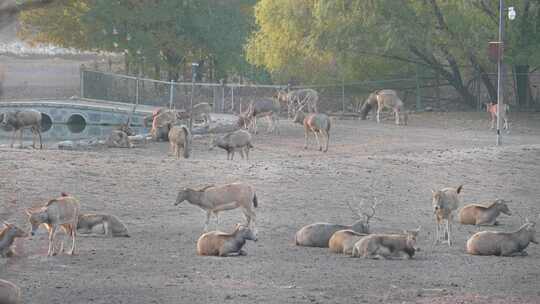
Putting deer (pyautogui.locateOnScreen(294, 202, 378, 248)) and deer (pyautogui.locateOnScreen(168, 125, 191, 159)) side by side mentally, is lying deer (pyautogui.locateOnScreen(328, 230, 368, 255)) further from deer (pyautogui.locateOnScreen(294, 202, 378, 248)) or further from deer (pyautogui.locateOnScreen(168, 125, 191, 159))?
deer (pyautogui.locateOnScreen(168, 125, 191, 159))

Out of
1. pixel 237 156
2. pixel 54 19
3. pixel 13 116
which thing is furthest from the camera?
pixel 54 19

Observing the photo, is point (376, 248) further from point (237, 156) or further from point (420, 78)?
point (420, 78)

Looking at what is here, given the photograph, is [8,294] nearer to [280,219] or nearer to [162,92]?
[280,219]

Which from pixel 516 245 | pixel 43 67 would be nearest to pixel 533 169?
pixel 516 245

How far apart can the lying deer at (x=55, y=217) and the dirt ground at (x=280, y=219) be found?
1.18 feet

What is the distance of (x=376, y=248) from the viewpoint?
16.6m

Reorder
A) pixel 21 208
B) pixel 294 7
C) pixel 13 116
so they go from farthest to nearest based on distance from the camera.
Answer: pixel 294 7, pixel 13 116, pixel 21 208

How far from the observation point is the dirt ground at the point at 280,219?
535 inches

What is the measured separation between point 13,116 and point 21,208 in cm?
1661

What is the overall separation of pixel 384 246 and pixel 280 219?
4.29 meters

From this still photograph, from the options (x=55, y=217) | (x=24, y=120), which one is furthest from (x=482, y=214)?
(x=24, y=120)

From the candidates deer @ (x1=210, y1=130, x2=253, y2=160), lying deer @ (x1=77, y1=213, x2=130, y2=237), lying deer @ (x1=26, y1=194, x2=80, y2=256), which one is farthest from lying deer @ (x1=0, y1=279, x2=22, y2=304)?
deer @ (x1=210, y1=130, x2=253, y2=160)

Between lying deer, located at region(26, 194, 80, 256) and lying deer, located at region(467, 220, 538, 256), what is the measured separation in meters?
6.04

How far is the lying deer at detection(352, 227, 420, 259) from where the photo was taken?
16578mm
